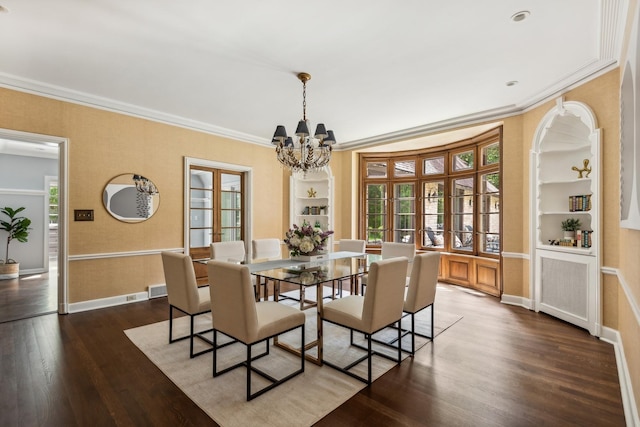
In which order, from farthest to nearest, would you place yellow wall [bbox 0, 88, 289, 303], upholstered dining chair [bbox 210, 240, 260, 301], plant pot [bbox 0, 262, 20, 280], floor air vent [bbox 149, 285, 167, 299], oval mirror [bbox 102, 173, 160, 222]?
1. plant pot [bbox 0, 262, 20, 280]
2. floor air vent [bbox 149, 285, 167, 299]
3. oval mirror [bbox 102, 173, 160, 222]
4. upholstered dining chair [bbox 210, 240, 260, 301]
5. yellow wall [bbox 0, 88, 289, 303]

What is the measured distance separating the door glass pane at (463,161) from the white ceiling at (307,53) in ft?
3.59

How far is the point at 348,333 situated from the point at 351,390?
42.0 inches

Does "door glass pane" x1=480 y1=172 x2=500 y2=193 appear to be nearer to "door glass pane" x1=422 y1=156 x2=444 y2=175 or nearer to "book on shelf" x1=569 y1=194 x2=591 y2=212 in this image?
"door glass pane" x1=422 y1=156 x2=444 y2=175

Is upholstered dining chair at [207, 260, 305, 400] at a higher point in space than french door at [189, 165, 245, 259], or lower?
lower

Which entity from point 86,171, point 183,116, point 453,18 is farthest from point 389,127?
point 86,171

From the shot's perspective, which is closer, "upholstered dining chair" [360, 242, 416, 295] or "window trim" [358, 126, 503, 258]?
"upholstered dining chair" [360, 242, 416, 295]

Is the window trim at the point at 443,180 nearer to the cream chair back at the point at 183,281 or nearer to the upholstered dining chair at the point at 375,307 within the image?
the upholstered dining chair at the point at 375,307

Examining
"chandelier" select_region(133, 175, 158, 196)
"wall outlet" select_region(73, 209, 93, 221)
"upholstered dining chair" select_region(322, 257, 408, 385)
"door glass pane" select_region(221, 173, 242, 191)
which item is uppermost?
"door glass pane" select_region(221, 173, 242, 191)

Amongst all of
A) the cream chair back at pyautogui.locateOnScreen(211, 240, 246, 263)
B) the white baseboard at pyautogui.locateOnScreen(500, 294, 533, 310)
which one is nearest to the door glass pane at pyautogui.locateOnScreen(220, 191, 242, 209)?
the cream chair back at pyautogui.locateOnScreen(211, 240, 246, 263)

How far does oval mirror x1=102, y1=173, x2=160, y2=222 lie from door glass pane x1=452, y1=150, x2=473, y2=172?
5.21 meters

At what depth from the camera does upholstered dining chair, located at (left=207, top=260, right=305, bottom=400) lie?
2.12 meters

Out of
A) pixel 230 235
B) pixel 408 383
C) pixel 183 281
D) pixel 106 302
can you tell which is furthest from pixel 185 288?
pixel 230 235

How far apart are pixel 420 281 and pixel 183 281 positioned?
7.15 feet

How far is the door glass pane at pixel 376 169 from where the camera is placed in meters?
6.61
